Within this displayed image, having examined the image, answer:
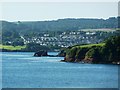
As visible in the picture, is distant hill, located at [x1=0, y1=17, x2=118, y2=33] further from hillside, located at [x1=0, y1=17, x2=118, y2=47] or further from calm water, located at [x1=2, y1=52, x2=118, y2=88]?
calm water, located at [x1=2, y1=52, x2=118, y2=88]

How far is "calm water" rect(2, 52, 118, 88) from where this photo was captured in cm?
4000

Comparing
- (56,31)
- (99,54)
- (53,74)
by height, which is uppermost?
(56,31)

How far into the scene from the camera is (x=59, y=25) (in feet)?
358

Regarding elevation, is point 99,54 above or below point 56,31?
below

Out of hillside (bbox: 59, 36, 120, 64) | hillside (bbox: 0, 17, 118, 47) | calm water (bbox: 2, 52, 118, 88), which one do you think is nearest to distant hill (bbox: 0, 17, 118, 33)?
hillside (bbox: 0, 17, 118, 47)

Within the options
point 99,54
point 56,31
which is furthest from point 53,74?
point 56,31

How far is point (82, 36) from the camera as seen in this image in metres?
106

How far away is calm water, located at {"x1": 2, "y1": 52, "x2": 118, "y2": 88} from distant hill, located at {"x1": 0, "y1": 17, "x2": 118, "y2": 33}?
32.7 feet

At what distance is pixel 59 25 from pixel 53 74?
183ft

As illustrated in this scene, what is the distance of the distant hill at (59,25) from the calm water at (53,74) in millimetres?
9957

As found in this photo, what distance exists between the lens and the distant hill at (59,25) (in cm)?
10428

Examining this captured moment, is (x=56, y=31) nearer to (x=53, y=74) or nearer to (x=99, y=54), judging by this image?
(x=99, y=54)

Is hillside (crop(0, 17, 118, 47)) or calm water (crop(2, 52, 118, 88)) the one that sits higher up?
hillside (crop(0, 17, 118, 47))

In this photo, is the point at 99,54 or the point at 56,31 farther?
the point at 56,31
